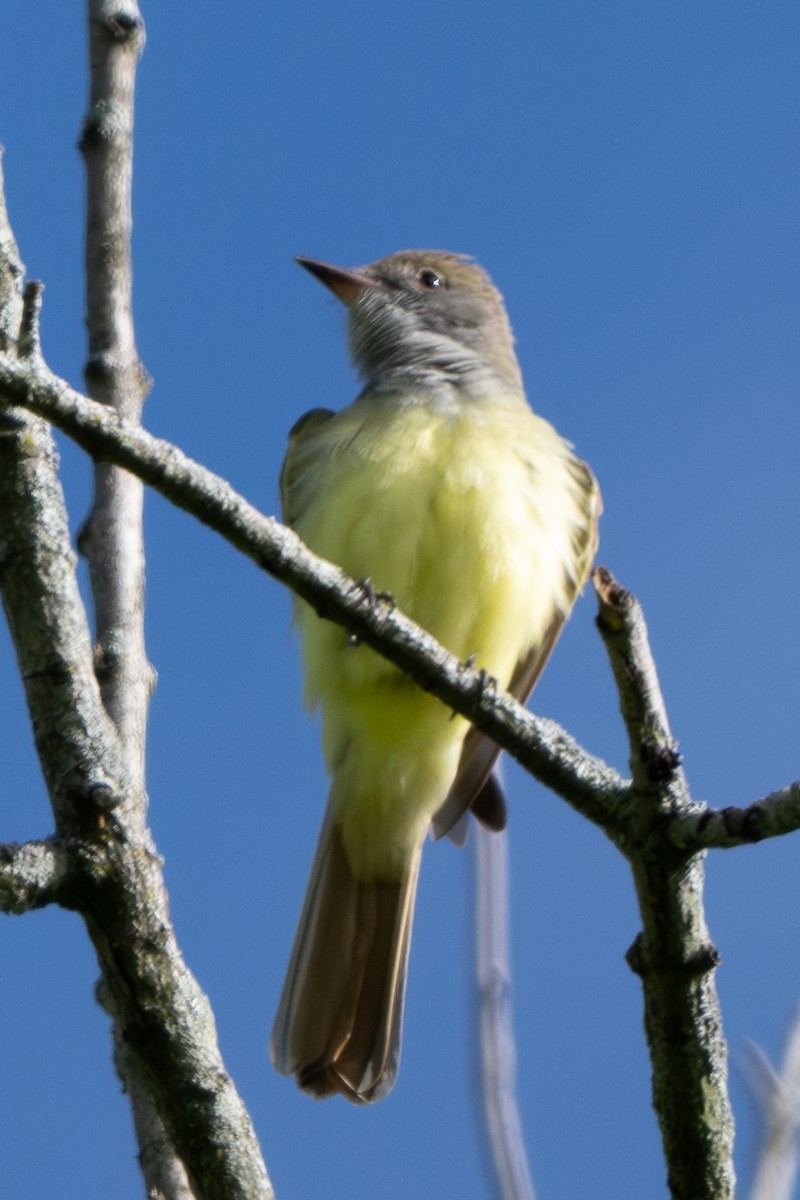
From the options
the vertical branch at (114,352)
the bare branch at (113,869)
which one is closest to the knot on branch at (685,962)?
the bare branch at (113,869)

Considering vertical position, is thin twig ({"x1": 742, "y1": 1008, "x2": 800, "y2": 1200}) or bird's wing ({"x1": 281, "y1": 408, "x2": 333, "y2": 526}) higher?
bird's wing ({"x1": 281, "y1": 408, "x2": 333, "y2": 526})

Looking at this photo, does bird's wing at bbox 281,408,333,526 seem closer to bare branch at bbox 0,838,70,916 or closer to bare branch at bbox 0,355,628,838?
bare branch at bbox 0,355,628,838

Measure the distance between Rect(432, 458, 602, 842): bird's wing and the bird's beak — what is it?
1482 mm

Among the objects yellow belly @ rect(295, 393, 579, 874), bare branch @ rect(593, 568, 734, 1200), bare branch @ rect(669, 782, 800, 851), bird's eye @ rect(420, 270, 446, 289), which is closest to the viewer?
bare branch @ rect(669, 782, 800, 851)

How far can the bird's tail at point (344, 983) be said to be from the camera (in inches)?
225

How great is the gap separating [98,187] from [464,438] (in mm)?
1631

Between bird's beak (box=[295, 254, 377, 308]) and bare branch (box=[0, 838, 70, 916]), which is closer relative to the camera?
bare branch (box=[0, 838, 70, 916])

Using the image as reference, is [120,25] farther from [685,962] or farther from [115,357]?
[685,962]

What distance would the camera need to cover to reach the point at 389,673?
19.5 feet

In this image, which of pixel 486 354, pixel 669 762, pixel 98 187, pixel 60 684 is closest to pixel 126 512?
pixel 98 187

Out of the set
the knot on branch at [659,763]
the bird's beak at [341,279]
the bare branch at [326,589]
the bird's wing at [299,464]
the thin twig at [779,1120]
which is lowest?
the thin twig at [779,1120]

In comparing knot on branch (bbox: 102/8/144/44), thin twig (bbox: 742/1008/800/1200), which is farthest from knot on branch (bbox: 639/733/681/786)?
knot on branch (bbox: 102/8/144/44)

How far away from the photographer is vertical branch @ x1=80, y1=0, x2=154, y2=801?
4.32 meters

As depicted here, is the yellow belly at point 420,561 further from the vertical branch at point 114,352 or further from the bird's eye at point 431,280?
the bird's eye at point 431,280
